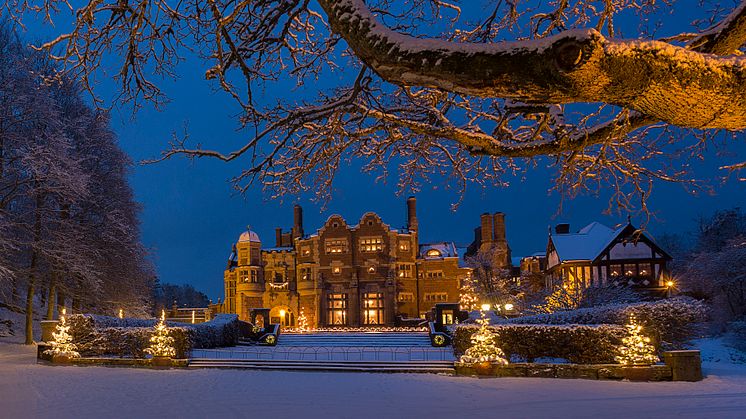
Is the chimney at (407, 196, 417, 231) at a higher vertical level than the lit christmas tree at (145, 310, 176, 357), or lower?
higher

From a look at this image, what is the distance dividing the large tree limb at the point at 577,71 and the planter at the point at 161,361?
19.0 metres

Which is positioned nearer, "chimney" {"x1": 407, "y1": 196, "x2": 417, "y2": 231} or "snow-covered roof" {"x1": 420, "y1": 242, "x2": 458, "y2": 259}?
"snow-covered roof" {"x1": 420, "y1": 242, "x2": 458, "y2": 259}

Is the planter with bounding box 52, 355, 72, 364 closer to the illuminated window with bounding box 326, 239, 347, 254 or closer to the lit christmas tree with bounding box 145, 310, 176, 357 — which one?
the lit christmas tree with bounding box 145, 310, 176, 357

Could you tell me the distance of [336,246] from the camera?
46000mm

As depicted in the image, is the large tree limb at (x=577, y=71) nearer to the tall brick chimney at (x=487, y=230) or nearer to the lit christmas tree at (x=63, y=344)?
the lit christmas tree at (x=63, y=344)

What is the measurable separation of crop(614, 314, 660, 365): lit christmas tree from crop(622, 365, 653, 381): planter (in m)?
0.13

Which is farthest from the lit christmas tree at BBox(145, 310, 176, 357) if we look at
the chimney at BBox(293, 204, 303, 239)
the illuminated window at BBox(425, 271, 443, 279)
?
the chimney at BBox(293, 204, 303, 239)

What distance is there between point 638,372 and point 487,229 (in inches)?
1333

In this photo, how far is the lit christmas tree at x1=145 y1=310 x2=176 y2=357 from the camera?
65.6 ft

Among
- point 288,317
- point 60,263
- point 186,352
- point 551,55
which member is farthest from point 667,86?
point 288,317

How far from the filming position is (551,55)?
2.83 m

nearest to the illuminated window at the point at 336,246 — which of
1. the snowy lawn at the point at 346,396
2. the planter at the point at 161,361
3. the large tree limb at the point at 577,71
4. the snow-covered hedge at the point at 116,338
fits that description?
the snow-covered hedge at the point at 116,338

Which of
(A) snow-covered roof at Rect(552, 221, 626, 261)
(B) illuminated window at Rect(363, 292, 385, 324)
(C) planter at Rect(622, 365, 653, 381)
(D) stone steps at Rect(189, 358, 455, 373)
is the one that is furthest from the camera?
(B) illuminated window at Rect(363, 292, 385, 324)

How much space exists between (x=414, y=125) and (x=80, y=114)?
93.7 feet
